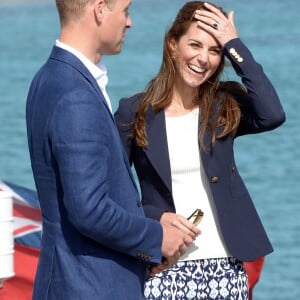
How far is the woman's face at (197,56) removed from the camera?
146 inches

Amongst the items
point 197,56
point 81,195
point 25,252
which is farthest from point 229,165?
point 25,252

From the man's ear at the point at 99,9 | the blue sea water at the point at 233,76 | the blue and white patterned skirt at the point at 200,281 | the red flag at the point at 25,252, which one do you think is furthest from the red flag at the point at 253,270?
the man's ear at the point at 99,9

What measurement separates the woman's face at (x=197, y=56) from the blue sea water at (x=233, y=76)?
46cm

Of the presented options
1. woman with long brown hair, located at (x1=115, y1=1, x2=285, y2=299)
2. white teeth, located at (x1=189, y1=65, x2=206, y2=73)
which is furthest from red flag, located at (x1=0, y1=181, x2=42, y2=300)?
white teeth, located at (x1=189, y1=65, x2=206, y2=73)

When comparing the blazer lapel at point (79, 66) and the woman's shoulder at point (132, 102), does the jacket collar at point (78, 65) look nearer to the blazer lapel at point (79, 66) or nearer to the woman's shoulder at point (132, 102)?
the blazer lapel at point (79, 66)

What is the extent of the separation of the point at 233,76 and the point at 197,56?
11492 millimetres

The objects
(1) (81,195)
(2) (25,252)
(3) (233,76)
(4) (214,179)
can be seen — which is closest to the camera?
(1) (81,195)

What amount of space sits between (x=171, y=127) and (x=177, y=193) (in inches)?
8.0

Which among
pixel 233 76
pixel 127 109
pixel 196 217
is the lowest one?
pixel 196 217

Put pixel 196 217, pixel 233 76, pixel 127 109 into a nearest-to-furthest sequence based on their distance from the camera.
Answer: pixel 196 217
pixel 127 109
pixel 233 76

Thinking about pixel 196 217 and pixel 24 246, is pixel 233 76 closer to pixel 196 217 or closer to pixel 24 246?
pixel 24 246

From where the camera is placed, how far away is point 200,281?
145 inches

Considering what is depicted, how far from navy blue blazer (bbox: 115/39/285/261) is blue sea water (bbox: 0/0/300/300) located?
0.50m

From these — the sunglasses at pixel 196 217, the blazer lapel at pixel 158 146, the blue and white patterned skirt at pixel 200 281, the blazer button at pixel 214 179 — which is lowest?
the blue and white patterned skirt at pixel 200 281
